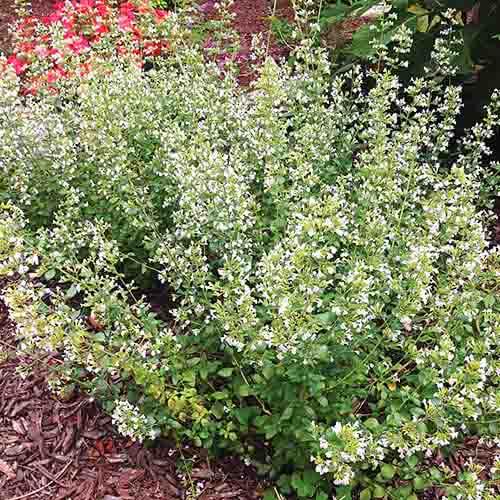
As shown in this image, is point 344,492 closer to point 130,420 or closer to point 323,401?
point 323,401

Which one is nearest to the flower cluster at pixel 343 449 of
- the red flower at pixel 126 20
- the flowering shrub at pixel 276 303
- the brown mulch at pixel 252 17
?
the flowering shrub at pixel 276 303

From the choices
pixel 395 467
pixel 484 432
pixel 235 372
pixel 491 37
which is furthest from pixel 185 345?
pixel 491 37

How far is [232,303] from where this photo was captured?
262cm

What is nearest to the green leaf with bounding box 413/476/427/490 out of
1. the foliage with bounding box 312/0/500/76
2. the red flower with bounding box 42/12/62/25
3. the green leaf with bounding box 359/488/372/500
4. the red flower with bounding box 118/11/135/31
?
the green leaf with bounding box 359/488/372/500

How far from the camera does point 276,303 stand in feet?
8.18

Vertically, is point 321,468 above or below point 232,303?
below

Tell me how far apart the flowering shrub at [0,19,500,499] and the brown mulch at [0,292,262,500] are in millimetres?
189

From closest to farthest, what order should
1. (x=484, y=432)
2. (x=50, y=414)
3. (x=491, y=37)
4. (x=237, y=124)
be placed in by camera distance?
1. (x=484, y=432)
2. (x=50, y=414)
3. (x=237, y=124)
4. (x=491, y=37)

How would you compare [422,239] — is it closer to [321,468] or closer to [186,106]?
[321,468]

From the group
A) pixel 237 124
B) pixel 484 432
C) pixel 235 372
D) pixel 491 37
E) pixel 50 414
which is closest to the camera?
pixel 484 432

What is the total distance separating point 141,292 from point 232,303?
142cm

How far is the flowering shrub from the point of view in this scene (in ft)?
8.13

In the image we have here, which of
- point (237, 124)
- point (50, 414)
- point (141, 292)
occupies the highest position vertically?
point (237, 124)

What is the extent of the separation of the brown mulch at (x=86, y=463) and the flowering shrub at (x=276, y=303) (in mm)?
189
